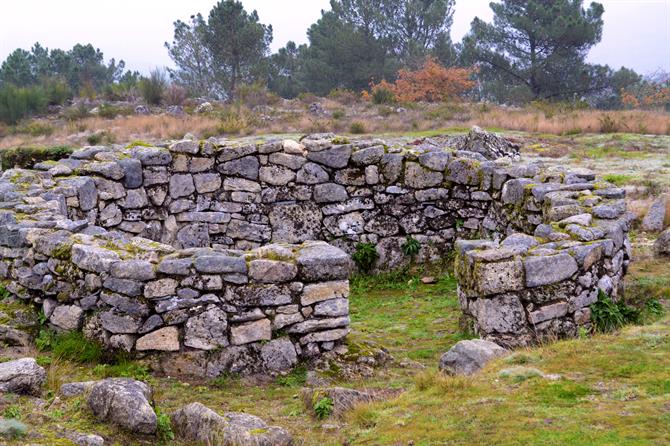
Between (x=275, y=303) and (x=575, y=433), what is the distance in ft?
11.2

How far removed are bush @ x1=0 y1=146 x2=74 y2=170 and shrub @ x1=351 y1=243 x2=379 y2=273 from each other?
5.25 meters

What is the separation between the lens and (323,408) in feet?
18.5

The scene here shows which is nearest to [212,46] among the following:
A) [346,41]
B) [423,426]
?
[346,41]

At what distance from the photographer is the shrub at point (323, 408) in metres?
5.62

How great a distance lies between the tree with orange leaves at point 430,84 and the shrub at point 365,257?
Answer: 23.9m

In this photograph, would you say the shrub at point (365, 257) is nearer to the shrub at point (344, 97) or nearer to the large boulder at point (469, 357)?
the large boulder at point (469, 357)

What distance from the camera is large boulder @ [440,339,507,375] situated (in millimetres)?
6102

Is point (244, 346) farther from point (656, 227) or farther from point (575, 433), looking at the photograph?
point (656, 227)

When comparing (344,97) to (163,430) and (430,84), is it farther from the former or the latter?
(163,430)

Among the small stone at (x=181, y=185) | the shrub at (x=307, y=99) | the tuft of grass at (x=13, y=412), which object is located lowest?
the tuft of grass at (x=13, y=412)

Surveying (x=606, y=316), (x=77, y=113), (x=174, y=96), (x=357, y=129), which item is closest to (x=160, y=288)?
(x=606, y=316)

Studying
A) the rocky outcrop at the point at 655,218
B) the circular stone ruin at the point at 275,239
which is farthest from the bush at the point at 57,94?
the rocky outcrop at the point at 655,218

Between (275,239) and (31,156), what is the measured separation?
4.46m

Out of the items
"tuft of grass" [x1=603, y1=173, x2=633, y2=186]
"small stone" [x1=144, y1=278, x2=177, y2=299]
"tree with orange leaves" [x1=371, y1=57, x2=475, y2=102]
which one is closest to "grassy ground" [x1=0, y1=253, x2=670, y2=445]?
"small stone" [x1=144, y1=278, x2=177, y2=299]
